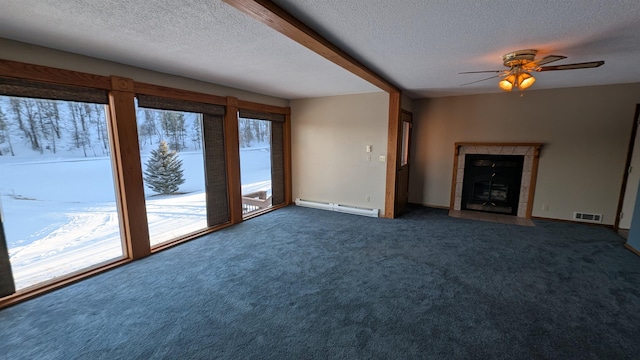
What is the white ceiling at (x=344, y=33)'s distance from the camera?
1703 mm

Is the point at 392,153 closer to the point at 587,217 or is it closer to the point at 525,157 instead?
the point at 525,157

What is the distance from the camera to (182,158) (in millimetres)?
4547

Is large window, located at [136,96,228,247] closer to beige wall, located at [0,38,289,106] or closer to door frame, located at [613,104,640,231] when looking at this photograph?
beige wall, located at [0,38,289,106]

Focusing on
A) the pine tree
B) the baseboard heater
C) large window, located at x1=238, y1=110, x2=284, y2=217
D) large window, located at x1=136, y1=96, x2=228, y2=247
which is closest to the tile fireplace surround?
the baseboard heater

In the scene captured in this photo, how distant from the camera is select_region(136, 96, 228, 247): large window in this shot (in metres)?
3.56

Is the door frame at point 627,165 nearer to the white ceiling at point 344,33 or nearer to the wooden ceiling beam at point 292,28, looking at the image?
the white ceiling at point 344,33

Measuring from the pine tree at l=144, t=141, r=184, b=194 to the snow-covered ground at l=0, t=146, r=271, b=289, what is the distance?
0.71 m

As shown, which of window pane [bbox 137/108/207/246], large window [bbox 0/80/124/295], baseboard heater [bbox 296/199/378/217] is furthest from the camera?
baseboard heater [bbox 296/199/378/217]

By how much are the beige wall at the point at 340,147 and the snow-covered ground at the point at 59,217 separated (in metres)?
2.16

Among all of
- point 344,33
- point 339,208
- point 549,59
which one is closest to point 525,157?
point 549,59

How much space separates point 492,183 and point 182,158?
18.4 ft

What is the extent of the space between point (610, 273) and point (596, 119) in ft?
8.97

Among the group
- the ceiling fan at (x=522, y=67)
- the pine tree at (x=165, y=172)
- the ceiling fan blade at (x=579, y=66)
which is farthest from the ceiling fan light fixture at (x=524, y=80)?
the pine tree at (x=165, y=172)

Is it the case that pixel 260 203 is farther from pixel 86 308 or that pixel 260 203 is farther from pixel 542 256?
pixel 542 256
